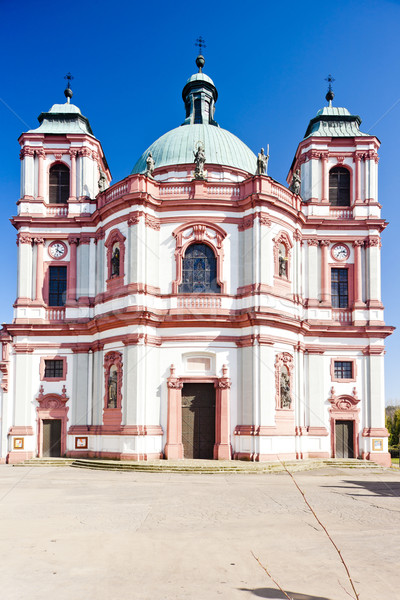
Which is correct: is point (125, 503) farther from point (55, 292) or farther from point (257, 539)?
point (55, 292)

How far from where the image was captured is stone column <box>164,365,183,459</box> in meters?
26.9

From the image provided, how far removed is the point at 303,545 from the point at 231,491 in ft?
25.9

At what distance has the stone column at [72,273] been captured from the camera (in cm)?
3170

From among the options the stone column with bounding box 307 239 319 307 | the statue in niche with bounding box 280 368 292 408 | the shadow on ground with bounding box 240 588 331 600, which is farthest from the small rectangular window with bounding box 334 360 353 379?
the shadow on ground with bounding box 240 588 331 600

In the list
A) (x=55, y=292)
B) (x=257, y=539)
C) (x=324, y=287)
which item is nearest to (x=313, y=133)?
(x=324, y=287)

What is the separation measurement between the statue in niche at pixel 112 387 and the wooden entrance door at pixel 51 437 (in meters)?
3.54

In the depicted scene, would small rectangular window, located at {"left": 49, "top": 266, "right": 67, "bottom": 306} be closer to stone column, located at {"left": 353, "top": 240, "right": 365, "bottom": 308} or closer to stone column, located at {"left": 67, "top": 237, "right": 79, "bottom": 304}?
stone column, located at {"left": 67, "top": 237, "right": 79, "bottom": 304}

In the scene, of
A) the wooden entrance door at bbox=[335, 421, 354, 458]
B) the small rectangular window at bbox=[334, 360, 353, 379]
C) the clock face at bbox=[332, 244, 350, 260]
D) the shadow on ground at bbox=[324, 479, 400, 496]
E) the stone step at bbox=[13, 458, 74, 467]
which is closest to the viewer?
the shadow on ground at bbox=[324, 479, 400, 496]

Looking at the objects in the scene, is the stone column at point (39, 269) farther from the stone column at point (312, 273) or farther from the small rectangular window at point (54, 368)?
the stone column at point (312, 273)

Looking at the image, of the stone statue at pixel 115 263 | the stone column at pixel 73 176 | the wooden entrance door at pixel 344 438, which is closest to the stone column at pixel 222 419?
the wooden entrance door at pixel 344 438

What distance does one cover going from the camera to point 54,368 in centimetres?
3125

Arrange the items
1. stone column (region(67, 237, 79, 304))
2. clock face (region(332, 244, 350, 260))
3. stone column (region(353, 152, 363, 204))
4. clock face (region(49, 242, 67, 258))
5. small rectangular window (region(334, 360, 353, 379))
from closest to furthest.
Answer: small rectangular window (region(334, 360, 353, 379)) < stone column (region(67, 237, 79, 304)) < clock face (region(49, 242, 67, 258)) < clock face (region(332, 244, 350, 260)) < stone column (region(353, 152, 363, 204))

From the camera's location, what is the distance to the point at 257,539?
38.0ft

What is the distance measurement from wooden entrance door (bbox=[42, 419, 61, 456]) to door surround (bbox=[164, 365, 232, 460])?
6.65m
